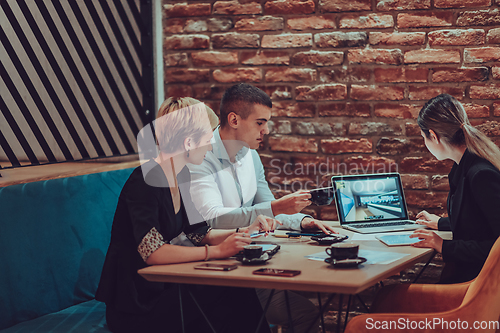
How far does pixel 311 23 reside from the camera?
9.12 feet

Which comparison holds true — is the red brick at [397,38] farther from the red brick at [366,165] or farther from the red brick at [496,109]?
the red brick at [366,165]

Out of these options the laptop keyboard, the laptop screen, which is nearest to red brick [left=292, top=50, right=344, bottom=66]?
the laptop screen

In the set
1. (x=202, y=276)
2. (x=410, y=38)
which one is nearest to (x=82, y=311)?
(x=202, y=276)

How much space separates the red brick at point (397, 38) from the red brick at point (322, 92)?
32 centimetres

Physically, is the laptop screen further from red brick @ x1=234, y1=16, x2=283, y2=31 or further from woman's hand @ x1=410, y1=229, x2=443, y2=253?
red brick @ x1=234, y1=16, x2=283, y2=31

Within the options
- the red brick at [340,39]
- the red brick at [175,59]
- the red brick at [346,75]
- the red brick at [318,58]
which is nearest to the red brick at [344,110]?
the red brick at [346,75]

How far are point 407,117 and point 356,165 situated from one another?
15.5 inches

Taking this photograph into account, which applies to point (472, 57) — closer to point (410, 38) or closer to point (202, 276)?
point (410, 38)

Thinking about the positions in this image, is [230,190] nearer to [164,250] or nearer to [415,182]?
[164,250]

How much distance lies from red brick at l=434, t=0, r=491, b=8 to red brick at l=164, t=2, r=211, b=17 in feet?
4.41

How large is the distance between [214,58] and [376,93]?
1012 mm

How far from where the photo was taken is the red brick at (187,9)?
294 cm

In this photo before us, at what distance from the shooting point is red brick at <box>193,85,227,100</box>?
2949mm

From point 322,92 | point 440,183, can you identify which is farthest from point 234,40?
point 440,183
